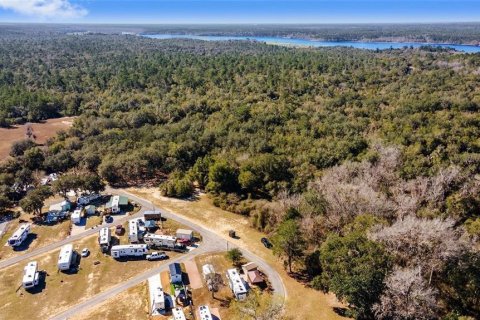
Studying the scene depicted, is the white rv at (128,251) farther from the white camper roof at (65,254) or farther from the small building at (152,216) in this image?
the small building at (152,216)

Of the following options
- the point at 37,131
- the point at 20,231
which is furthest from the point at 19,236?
the point at 37,131

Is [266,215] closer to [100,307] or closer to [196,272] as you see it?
[196,272]

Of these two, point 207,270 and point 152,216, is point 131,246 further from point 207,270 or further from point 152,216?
point 207,270

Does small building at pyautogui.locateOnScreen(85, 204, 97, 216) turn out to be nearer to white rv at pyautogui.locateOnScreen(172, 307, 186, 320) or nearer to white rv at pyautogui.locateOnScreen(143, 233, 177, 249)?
white rv at pyautogui.locateOnScreen(143, 233, 177, 249)

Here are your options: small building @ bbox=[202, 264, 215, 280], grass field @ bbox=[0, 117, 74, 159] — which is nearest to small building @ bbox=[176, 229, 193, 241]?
small building @ bbox=[202, 264, 215, 280]

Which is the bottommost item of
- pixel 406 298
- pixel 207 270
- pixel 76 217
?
pixel 207 270

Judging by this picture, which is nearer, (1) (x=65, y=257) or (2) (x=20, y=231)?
(1) (x=65, y=257)

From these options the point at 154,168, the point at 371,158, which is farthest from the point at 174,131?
the point at 371,158
